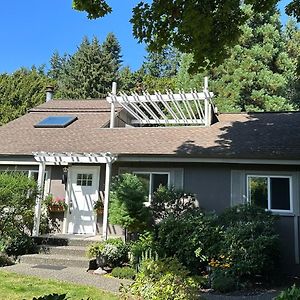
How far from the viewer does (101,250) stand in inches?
397

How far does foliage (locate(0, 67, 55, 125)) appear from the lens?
35.5 metres

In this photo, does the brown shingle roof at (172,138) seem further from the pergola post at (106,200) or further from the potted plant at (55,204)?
the potted plant at (55,204)

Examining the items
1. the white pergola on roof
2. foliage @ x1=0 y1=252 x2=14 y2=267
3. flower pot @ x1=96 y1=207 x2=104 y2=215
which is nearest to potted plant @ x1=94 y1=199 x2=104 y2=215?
flower pot @ x1=96 y1=207 x2=104 y2=215

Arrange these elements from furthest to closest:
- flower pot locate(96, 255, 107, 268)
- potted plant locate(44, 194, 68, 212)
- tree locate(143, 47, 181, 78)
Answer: tree locate(143, 47, 181, 78) < potted plant locate(44, 194, 68, 212) < flower pot locate(96, 255, 107, 268)

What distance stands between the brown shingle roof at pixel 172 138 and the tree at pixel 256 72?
10662 millimetres

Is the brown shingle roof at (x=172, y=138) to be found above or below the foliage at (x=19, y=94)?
below

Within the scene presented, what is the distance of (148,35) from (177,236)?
17.6ft

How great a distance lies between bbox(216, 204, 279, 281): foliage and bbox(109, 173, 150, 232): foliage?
2494 mm

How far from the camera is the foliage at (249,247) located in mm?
8969

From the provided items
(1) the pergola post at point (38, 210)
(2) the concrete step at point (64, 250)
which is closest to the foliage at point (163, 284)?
(2) the concrete step at point (64, 250)

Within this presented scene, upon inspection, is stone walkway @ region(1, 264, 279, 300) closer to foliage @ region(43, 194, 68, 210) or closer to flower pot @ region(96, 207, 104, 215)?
flower pot @ region(96, 207, 104, 215)

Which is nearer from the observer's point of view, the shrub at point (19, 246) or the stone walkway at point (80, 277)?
the stone walkway at point (80, 277)

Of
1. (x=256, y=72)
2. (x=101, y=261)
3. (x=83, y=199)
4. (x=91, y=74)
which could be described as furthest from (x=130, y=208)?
(x=91, y=74)

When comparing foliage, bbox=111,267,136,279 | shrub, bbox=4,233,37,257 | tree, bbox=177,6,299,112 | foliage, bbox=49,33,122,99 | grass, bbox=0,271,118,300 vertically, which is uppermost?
foliage, bbox=49,33,122,99
